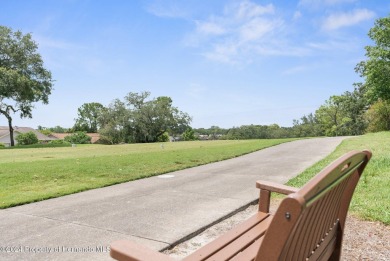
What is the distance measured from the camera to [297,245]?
5.21 ft

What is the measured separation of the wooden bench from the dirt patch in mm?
1099

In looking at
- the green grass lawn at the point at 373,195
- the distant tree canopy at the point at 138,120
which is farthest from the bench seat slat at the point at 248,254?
the distant tree canopy at the point at 138,120

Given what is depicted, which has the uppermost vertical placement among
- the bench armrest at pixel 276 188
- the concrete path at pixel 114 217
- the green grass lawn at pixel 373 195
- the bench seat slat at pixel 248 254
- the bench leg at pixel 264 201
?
the bench armrest at pixel 276 188

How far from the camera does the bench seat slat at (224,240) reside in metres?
1.87

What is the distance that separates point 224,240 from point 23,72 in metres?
43.0

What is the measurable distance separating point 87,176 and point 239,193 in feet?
14.9

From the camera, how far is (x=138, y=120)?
60.0 m

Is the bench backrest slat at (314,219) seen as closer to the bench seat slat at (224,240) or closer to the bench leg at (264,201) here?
the bench seat slat at (224,240)

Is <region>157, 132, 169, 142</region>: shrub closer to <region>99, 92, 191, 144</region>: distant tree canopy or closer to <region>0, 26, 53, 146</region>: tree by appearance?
<region>99, 92, 191, 144</region>: distant tree canopy

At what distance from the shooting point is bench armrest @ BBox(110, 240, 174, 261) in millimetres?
1499

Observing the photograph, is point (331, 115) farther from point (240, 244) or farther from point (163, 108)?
point (240, 244)

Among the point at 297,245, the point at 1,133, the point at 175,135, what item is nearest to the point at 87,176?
the point at 297,245

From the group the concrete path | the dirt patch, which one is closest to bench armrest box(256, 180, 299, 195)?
the dirt patch

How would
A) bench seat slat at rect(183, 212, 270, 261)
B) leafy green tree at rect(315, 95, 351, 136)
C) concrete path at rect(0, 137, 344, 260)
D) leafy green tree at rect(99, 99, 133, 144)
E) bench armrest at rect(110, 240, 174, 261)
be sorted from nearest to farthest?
1. bench armrest at rect(110, 240, 174, 261)
2. bench seat slat at rect(183, 212, 270, 261)
3. concrete path at rect(0, 137, 344, 260)
4. leafy green tree at rect(99, 99, 133, 144)
5. leafy green tree at rect(315, 95, 351, 136)
